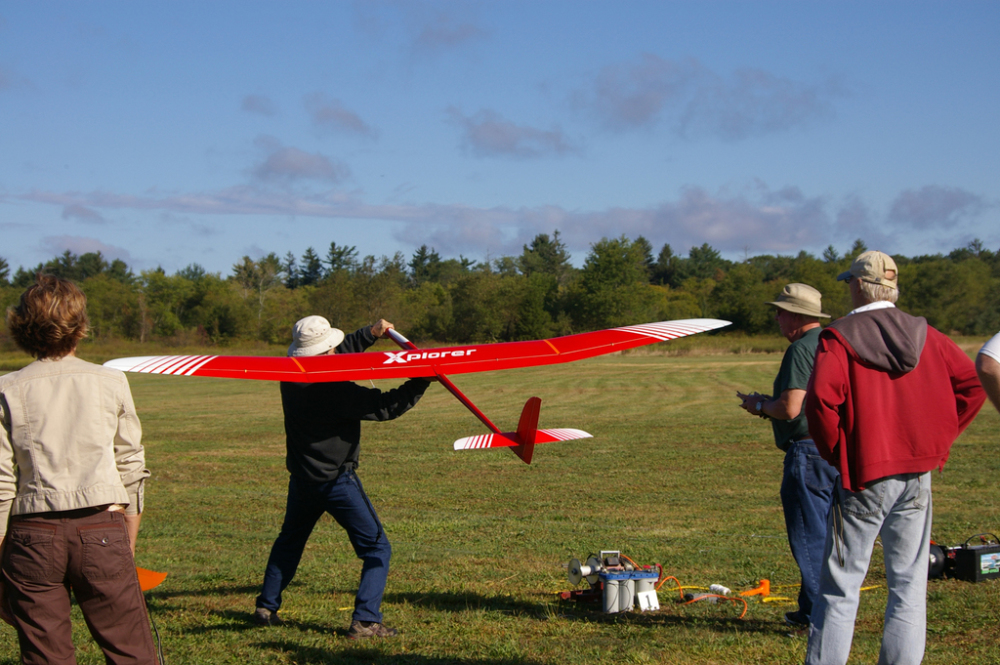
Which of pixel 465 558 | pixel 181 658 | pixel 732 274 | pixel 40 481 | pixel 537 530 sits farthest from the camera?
pixel 732 274

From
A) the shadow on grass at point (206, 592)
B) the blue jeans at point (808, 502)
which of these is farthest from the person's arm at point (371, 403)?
the blue jeans at point (808, 502)

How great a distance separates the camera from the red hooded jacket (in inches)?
112

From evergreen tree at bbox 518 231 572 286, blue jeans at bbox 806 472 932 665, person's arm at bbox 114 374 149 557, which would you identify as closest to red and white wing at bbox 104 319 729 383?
person's arm at bbox 114 374 149 557

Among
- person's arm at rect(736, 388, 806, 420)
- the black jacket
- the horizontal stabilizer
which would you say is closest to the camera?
person's arm at rect(736, 388, 806, 420)

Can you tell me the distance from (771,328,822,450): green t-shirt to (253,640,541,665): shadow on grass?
178 cm

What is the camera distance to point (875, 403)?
287 cm

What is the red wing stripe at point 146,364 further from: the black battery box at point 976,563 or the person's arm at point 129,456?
the black battery box at point 976,563

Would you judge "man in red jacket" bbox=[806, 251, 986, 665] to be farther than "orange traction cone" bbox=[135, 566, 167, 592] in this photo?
No

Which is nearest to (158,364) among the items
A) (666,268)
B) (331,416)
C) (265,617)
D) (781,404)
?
(331,416)

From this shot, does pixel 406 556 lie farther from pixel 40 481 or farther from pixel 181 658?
pixel 40 481

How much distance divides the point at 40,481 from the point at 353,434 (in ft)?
6.20

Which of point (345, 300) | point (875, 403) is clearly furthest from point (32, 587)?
point (345, 300)

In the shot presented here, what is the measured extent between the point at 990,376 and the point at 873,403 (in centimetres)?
55

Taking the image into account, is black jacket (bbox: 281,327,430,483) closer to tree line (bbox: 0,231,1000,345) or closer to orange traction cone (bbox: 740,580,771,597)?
orange traction cone (bbox: 740,580,771,597)
